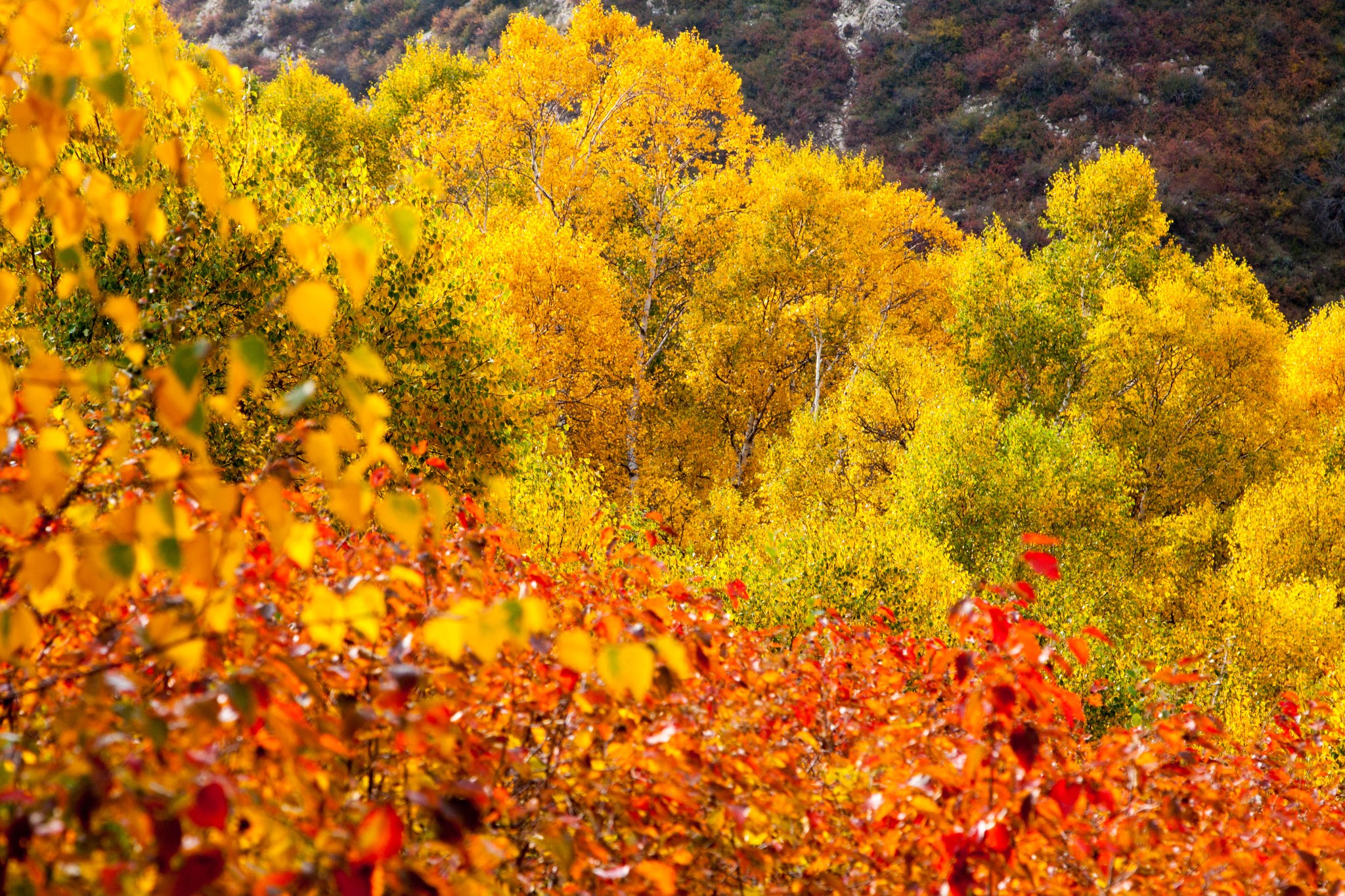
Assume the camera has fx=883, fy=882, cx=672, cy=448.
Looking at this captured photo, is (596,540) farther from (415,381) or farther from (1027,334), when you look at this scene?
(1027,334)

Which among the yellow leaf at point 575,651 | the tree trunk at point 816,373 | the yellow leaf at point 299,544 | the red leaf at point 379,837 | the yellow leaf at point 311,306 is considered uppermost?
the yellow leaf at point 311,306

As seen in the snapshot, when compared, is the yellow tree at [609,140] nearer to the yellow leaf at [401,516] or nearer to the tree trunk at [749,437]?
the tree trunk at [749,437]

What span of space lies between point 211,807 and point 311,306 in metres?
0.81

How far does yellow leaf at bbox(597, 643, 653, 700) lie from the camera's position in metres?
1.47

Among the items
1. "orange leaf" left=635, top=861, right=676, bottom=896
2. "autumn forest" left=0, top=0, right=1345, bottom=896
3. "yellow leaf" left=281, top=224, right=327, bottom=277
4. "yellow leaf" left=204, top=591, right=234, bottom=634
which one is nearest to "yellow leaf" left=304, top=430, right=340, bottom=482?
"autumn forest" left=0, top=0, right=1345, bottom=896

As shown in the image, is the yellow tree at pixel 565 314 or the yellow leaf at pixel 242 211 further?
the yellow tree at pixel 565 314

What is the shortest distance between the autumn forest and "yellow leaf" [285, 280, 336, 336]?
0.04 feet

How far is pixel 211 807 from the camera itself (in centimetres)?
140

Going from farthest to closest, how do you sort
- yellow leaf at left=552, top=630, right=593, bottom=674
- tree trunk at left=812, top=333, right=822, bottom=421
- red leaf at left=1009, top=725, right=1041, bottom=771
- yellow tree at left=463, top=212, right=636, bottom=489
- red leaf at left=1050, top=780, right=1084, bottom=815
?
1. tree trunk at left=812, top=333, right=822, bottom=421
2. yellow tree at left=463, top=212, right=636, bottom=489
3. red leaf at left=1050, top=780, right=1084, bottom=815
4. red leaf at left=1009, top=725, right=1041, bottom=771
5. yellow leaf at left=552, top=630, right=593, bottom=674

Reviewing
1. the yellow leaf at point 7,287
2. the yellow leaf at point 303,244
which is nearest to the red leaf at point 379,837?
the yellow leaf at point 303,244

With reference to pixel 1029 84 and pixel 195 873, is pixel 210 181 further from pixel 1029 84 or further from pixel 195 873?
pixel 1029 84

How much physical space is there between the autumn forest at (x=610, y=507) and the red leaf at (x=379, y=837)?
0.01m

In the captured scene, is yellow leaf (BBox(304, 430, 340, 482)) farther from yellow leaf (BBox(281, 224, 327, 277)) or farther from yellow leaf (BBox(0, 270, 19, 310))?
yellow leaf (BBox(0, 270, 19, 310))

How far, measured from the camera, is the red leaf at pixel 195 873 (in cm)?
139
